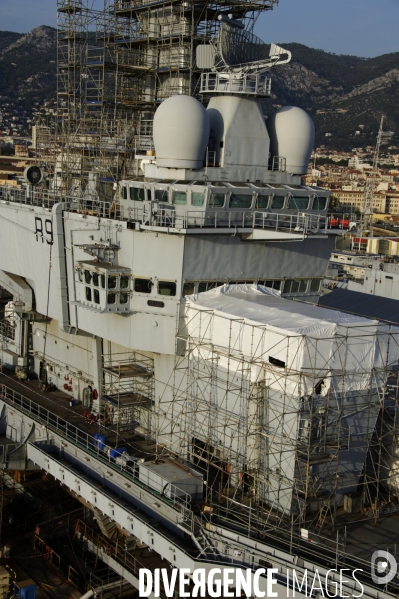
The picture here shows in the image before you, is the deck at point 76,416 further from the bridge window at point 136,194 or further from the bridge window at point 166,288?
the bridge window at point 136,194

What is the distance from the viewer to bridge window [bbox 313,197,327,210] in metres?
24.7

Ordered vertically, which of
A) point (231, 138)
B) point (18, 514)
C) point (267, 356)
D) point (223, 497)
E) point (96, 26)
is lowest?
point (18, 514)

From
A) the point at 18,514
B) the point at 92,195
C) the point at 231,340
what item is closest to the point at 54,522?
the point at 18,514

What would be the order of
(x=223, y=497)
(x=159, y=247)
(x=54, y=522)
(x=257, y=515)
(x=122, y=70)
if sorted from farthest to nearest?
(x=122, y=70), (x=54, y=522), (x=159, y=247), (x=223, y=497), (x=257, y=515)

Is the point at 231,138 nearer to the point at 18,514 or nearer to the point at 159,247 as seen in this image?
the point at 159,247

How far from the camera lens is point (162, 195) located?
23156mm

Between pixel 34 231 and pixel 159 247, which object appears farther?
pixel 34 231

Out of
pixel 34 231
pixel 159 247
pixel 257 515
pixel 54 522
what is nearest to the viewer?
pixel 257 515

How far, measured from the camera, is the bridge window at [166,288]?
2205cm

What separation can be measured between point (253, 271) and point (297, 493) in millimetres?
7702

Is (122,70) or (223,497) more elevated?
(122,70)

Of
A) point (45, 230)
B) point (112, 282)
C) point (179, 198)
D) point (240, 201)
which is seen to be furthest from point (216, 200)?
point (45, 230)

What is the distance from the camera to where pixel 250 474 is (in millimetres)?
18688

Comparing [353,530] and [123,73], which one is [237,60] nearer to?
[123,73]
